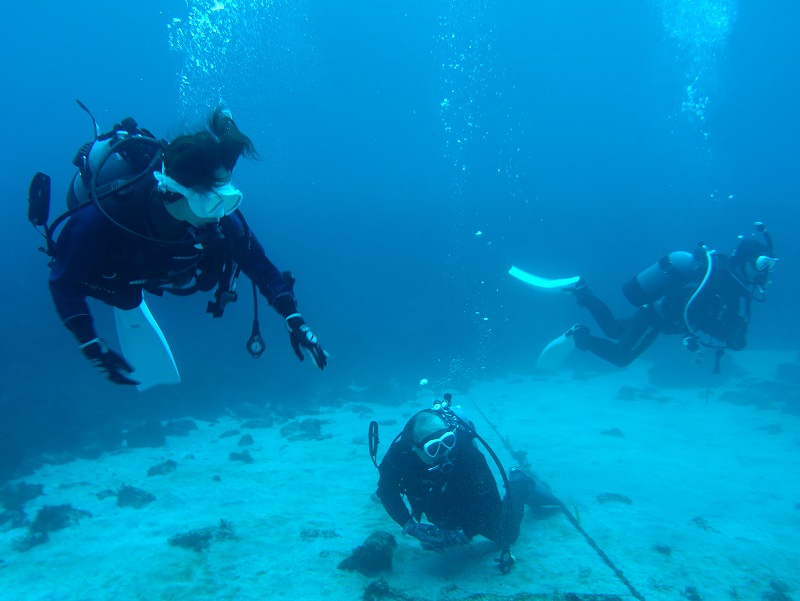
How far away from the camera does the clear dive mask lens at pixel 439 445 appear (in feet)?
15.3

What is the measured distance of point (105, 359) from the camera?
2723 millimetres

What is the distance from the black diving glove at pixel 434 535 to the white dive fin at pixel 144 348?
2918 millimetres

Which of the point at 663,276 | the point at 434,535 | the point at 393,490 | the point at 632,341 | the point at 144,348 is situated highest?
Answer: the point at 663,276

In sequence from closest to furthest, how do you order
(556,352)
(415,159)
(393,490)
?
1. (393,490)
2. (556,352)
3. (415,159)

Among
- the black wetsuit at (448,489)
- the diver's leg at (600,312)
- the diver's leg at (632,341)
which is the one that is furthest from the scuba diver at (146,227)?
the diver's leg at (600,312)

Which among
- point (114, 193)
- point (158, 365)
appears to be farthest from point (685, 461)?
point (114, 193)

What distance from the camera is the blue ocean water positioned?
70.0 ft

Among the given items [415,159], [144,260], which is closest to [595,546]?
[144,260]

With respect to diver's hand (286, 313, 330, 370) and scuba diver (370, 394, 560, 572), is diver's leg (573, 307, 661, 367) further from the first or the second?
diver's hand (286, 313, 330, 370)

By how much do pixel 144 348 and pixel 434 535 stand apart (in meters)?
3.61

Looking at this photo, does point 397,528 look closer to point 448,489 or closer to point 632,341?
point 448,489

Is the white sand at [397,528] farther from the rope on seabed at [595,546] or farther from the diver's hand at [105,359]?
the diver's hand at [105,359]

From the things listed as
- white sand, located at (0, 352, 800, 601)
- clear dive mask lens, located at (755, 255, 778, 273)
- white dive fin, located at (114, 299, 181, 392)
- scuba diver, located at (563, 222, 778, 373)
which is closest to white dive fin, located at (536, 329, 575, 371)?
scuba diver, located at (563, 222, 778, 373)

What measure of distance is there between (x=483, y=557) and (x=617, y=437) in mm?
8304
